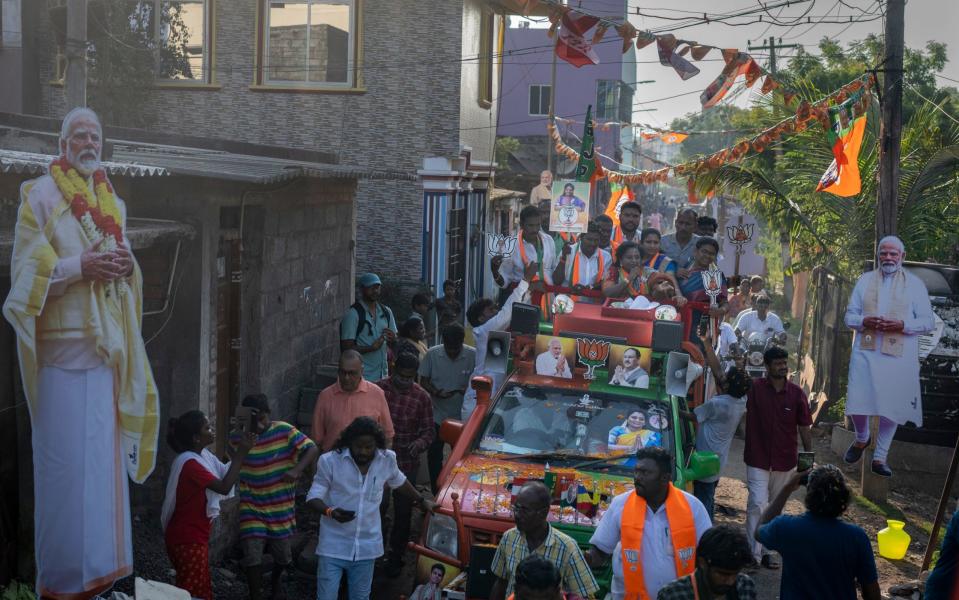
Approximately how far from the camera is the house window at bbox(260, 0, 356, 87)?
725 inches

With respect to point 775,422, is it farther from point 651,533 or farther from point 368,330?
point 368,330

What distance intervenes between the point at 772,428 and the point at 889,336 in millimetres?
1264

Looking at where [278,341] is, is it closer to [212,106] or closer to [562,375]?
[562,375]

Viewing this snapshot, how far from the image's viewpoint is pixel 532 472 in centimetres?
743

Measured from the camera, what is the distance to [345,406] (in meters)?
8.21

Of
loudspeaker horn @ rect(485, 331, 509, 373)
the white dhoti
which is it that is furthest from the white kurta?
the white dhoti

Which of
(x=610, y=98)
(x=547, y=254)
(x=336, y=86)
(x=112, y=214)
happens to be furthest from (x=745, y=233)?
(x=610, y=98)

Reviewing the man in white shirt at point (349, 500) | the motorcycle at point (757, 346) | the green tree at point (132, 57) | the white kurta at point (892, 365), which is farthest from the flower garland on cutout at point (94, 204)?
the green tree at point (132, 57)

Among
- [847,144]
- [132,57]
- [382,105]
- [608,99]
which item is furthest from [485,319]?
[608,99]

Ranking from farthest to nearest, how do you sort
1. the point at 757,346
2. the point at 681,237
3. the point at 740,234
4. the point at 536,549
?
the point at 740,234 → the point at 757,346 → the point at 681,237 → the point at 536,549

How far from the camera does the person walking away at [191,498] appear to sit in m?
6.65

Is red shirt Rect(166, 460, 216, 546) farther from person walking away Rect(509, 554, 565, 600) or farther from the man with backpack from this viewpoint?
the man with backpack

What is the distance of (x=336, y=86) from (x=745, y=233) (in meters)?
7.57

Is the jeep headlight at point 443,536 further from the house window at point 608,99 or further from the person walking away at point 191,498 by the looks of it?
the house window at point 608,99
